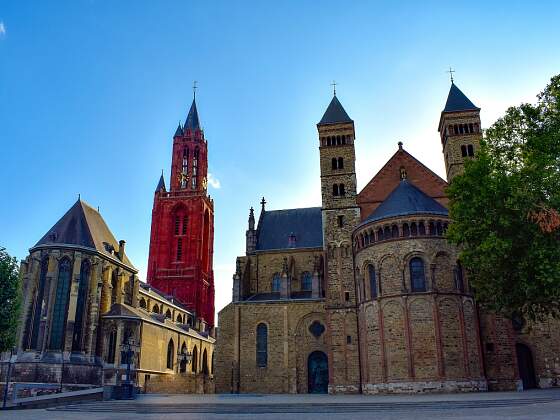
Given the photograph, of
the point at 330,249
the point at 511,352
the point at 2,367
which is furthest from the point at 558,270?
the point at 2,367

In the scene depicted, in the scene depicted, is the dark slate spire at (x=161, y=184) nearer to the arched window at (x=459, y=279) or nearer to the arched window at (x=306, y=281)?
the arched window at (x=306, y=281)

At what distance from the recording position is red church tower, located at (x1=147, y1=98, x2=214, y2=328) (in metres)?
Result: 72.4

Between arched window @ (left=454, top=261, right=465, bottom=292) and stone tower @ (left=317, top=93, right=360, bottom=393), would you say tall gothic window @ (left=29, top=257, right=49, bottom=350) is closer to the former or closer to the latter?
stone tower @ (left=317, top=93, right=360, bottom=393)

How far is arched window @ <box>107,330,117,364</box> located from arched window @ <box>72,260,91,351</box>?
263 cm

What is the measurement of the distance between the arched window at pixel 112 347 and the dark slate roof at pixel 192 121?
4644 cm

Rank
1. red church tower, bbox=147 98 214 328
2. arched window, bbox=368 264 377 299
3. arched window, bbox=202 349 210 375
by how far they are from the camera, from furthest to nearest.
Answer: red church tower, bbox=147 98 214 328 < arched window, bbox=202 349 210 375 < arched window, bbox=368 264 377 299

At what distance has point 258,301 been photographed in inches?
1658

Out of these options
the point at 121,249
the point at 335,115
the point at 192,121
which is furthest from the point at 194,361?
the point at 192,121

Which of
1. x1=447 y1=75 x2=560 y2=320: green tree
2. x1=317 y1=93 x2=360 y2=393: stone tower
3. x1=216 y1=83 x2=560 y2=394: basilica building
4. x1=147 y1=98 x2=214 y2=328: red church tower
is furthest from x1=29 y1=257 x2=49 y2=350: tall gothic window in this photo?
x1=447 y1=75 x2=560 y2=320: green tree

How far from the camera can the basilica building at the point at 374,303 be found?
3225 cm

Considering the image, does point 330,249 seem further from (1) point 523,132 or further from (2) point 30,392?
(2) point 30,392

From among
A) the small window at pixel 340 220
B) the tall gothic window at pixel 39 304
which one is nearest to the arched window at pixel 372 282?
the small window at pixel 340 220

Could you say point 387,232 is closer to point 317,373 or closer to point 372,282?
point 372,282

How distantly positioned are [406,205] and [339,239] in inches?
260
